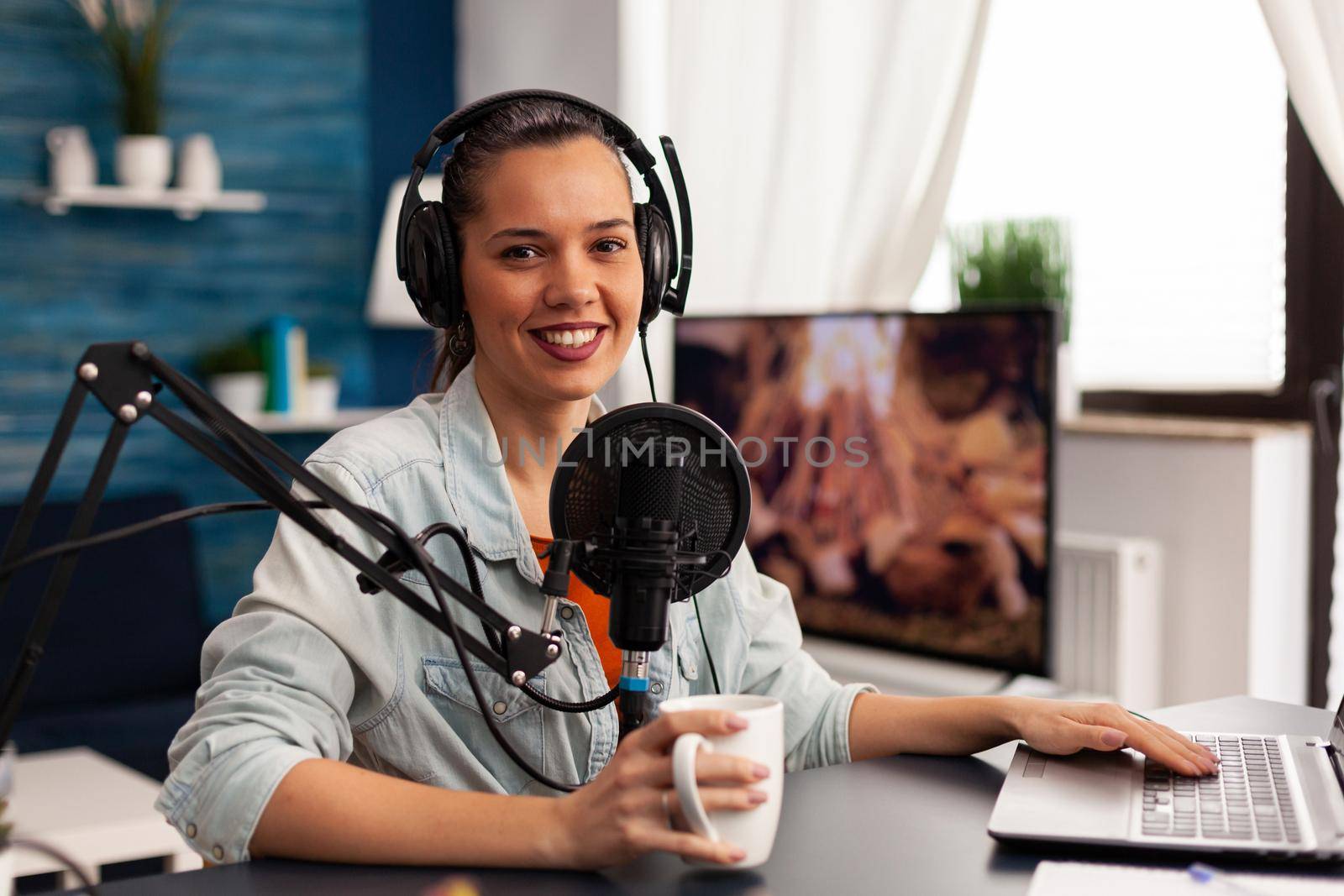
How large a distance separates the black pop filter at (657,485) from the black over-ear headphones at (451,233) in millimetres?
365

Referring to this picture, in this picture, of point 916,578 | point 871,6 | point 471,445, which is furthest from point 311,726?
point 871,6

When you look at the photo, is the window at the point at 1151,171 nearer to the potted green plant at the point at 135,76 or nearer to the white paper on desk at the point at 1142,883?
the white paper on desk at the point at 1142,883

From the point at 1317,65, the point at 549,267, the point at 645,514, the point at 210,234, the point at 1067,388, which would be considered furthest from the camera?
the point at 210,234

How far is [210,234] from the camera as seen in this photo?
3.62 m

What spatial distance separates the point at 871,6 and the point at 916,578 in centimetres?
128

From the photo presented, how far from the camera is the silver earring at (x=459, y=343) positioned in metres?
1.40

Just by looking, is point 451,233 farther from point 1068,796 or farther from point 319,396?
point 319,396

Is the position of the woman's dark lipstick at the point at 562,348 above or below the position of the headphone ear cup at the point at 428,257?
below

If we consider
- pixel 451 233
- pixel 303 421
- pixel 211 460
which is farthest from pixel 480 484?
pixel 303 421

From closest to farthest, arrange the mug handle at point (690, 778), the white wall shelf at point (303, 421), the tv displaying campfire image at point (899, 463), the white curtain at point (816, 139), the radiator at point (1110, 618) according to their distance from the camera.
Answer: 1. the mug handle at point (690, 778)
2. the tv displaying campfire image at point (899, 463)
3. the radiator at point (1110, 618)
4. the white curtain at point (816, 139)
5. the white wall shelf at point (303, 421)

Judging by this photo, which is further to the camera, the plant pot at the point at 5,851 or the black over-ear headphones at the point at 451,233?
the black over-ear headphones at the point at 451,233

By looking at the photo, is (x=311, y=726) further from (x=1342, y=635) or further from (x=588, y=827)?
(x=1342, y=635)

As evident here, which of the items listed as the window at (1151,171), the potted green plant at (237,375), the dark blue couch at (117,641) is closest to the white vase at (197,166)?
the potted green plant at (237,375)

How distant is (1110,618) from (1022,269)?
718 millimetres
